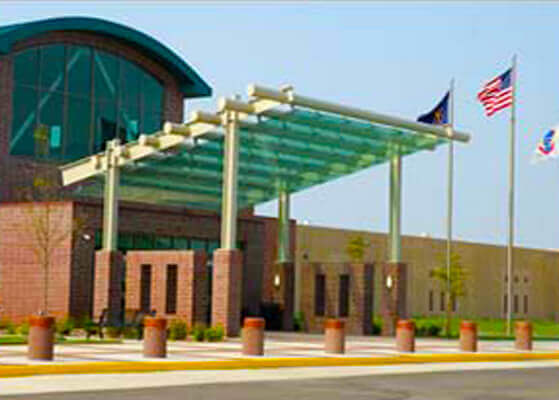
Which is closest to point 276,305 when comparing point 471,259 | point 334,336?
point 334,336

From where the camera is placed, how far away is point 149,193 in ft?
137

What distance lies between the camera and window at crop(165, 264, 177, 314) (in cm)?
3519

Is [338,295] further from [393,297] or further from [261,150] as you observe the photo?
[261,150]

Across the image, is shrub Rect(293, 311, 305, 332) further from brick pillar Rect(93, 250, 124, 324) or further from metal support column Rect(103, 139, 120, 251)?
Answer: metal support column Rect(103, 139, 120, 251)

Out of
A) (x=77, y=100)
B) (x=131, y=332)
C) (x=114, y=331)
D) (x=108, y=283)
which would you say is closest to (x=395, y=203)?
(x=108, y=283)

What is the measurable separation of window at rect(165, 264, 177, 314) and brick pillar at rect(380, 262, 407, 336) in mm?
7524

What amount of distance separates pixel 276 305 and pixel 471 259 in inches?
1088

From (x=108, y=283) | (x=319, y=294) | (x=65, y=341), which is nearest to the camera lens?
(x=65, y=341)

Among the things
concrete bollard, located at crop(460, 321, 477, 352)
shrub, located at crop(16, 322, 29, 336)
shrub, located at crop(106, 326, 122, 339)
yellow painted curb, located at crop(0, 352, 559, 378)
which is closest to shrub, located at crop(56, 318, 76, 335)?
shrub, located at crop(16, 322, 29, 336)

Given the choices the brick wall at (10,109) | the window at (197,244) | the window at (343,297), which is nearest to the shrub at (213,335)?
the window at (343,297)

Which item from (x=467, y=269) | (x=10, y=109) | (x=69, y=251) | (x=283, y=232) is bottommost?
(x=69, y=251)

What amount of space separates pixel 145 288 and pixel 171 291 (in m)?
1.05

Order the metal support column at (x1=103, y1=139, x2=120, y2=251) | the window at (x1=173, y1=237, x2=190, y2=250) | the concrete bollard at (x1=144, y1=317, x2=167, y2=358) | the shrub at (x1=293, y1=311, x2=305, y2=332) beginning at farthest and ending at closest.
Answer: the shrub at (x1=293, y1=311, x2=305, y2=332)
the window at (x1=173, y1=237, x2=190, y2=250)
the metal support column at (x1=103, y1=139, x2=120, y2=251)
the concrete bollard at (x1=144, y1=317, x2=167, y2=358)

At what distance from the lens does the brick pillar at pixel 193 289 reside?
34281 mm
